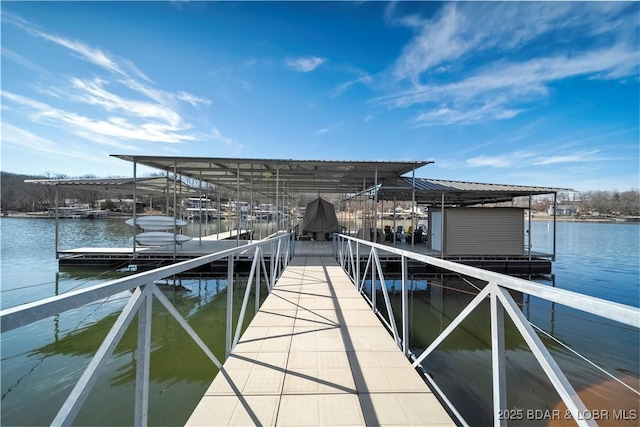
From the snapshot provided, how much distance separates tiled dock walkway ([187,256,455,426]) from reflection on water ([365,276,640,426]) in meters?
1.81

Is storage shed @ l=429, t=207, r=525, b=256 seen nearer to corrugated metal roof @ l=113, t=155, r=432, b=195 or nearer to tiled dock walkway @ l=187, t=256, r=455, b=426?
corrugated metal roof @ l=113, t=155, r=432, b=195

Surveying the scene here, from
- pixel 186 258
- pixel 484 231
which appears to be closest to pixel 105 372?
pixel 186 258

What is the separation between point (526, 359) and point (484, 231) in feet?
23.2

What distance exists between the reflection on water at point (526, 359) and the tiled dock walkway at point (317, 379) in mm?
1810

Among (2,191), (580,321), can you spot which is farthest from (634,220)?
(2,191)

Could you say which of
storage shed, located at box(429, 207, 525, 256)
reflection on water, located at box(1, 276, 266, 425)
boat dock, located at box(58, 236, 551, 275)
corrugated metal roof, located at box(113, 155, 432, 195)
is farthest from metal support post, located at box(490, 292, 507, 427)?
storage shed, located at box(429, 207, 525, 256)

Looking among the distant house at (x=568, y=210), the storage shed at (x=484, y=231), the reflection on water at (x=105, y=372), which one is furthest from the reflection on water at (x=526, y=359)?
the distant house at (x=568, y=210)

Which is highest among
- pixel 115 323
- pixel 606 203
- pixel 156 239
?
pixel 606 203

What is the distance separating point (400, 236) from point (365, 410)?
13110 mm

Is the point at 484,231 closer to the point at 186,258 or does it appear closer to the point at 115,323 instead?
the point at 186,258

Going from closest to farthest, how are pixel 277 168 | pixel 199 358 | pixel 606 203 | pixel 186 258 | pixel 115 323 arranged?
pixel 115 323
pixel 199 358
pixel 277 168
pixel 186 258
pixel 606 203

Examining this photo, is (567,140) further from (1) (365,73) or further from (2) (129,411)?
(2) (129,411)

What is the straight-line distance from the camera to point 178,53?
24.4ft

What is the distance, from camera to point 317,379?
215cm
